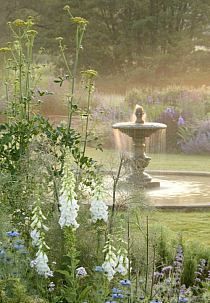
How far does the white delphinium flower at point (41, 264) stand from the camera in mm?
4024

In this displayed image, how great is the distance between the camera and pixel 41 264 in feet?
13.3

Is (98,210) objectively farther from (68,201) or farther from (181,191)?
(181,191)

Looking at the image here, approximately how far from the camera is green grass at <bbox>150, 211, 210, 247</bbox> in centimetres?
731

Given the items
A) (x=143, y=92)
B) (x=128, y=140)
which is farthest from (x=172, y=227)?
(x=143, y=92)

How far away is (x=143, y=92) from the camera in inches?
725

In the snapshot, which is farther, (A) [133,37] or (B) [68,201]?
(A) [133,37]

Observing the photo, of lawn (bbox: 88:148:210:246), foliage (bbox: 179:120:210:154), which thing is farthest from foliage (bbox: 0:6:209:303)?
foliage (bbox: 179:120:210:154)

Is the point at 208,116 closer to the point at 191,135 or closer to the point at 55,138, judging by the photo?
the point at 191,135

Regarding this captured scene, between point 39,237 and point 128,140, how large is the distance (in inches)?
410

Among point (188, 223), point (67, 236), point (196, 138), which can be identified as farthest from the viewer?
point (196, 138)

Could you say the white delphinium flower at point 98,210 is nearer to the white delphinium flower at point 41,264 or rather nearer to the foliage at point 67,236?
the foliage at point 67,236

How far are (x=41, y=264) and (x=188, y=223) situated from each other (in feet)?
13.1

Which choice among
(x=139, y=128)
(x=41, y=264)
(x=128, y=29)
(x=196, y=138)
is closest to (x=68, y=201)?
(x=41, y=264)

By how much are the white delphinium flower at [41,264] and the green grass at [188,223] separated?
3084 millimetres
